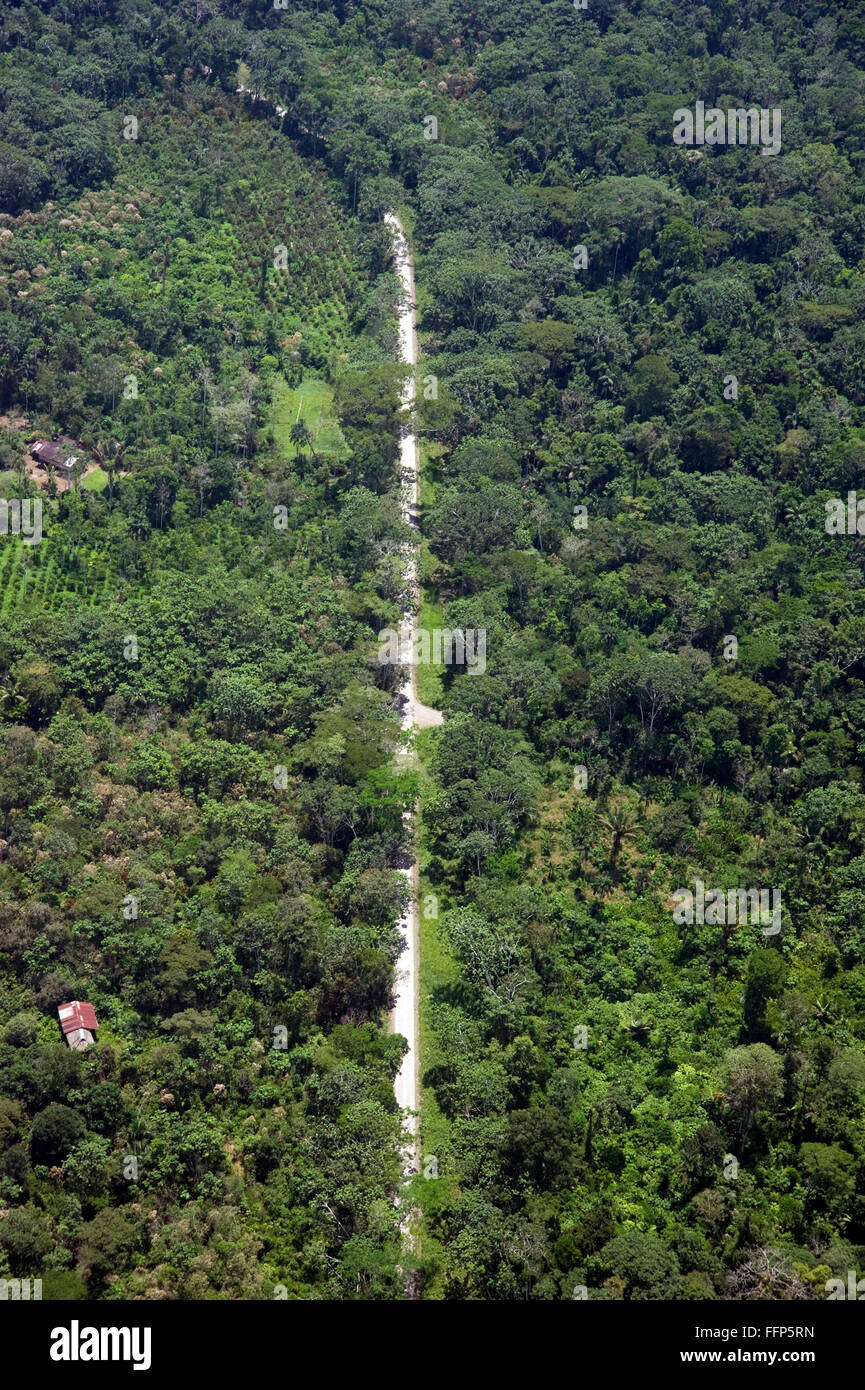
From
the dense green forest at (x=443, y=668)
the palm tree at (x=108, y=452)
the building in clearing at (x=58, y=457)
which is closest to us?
the dense green forest at (x=443, y=668)

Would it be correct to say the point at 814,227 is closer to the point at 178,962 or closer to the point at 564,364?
the point at 564,364

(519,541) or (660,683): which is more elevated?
(519,541)

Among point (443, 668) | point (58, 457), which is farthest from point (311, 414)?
point (443, 668)

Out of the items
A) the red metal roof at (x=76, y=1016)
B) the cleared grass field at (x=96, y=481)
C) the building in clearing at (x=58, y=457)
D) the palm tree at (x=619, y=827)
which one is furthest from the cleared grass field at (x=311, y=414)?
the red metal roof at (x=76, y=1016)

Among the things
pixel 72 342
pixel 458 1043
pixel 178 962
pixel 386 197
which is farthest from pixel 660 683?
pixel 386 197

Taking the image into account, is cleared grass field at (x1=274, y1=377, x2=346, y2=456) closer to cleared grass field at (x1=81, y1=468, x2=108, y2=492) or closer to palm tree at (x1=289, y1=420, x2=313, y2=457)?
palm tree at (x1=289, y1=420, x2=313, y2=457)

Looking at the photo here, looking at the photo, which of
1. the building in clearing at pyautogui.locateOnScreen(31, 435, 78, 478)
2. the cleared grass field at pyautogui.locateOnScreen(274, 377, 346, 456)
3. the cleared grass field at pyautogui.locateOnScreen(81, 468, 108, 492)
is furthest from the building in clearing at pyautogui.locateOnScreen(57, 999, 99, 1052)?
the cleared grass field at pyautogui.locateOnScreen(274, 377, 346, 456)

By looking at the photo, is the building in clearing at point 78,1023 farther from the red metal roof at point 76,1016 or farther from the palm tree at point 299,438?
the palm tree at point 299,438
